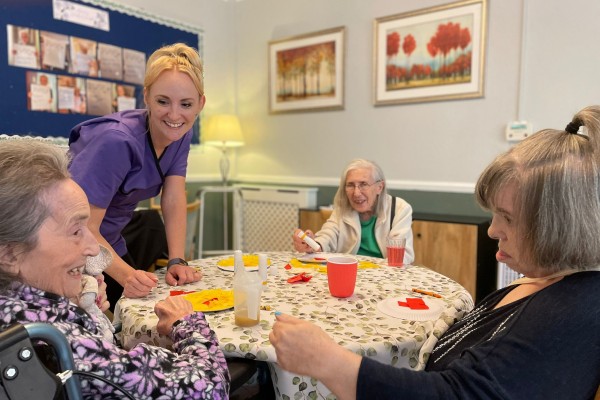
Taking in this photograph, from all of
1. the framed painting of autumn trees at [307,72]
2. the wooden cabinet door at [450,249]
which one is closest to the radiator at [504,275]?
the wooden cabinet door at [450,249]

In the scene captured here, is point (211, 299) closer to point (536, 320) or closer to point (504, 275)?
point (536, 320)

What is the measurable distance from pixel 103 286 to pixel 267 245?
2.99 metres

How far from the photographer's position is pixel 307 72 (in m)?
3.93

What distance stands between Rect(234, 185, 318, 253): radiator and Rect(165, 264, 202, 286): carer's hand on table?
241cm

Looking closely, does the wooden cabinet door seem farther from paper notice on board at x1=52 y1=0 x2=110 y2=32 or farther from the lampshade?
paper notice on board at x1=52 y1=0 x2=110 y2=32

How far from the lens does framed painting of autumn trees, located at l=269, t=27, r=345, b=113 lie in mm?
3752

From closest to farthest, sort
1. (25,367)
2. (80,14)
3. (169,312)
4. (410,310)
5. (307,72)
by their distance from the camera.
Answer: (25,367) < (169,312) < (410,310) < (80,14) < (307,72)

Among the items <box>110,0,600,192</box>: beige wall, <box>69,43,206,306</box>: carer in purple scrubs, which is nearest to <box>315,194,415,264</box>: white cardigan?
<box>69,43,206,306</box>: carer in purple scrubs

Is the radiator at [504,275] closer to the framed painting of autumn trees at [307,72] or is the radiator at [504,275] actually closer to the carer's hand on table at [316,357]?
the framed painting of autumn trees at [307,72]

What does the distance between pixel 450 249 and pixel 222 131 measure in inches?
86.4

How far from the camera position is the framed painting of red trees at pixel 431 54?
3.08 m

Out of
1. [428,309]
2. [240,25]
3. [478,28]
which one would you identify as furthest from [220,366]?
[240,25]

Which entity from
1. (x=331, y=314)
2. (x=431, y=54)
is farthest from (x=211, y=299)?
(x=431, y=54)

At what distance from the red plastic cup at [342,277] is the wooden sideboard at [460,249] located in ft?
5.82
